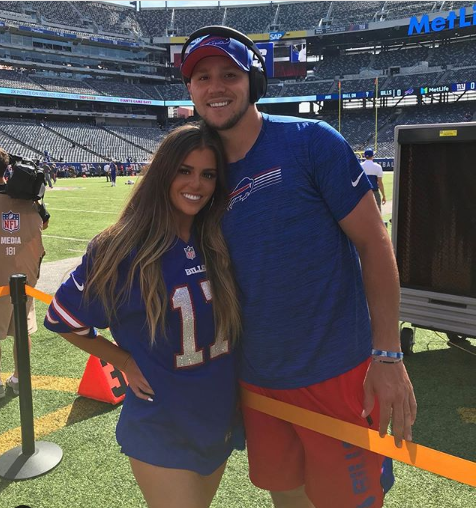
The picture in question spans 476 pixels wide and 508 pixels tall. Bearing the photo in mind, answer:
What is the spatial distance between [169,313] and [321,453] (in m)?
0.75

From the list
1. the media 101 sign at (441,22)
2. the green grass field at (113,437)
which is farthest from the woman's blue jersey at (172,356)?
the media 101 sign at (441,22)

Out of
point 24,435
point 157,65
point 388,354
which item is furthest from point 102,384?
point 157,65

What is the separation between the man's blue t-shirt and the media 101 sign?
195 ft

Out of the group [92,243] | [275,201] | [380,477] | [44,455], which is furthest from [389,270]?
[44,455]

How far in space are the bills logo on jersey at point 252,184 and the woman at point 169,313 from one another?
51 mm

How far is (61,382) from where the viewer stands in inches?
160

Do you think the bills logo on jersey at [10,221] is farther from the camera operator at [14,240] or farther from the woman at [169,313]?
the woman at [169,313]

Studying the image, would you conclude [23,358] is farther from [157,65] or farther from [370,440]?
[157,65]

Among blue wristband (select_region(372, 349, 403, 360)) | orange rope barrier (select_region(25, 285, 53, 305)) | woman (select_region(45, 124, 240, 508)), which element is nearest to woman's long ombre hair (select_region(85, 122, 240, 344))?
woman (select_region(45, 124, 240, 508))

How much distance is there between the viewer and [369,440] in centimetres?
166

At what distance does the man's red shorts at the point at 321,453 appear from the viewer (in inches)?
67.7

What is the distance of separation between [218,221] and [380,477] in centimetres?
112

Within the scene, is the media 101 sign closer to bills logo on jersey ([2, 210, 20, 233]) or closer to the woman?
bills logo on jersey ([2, 210, 20, 233])

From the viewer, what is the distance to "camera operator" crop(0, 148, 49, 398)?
367cm
